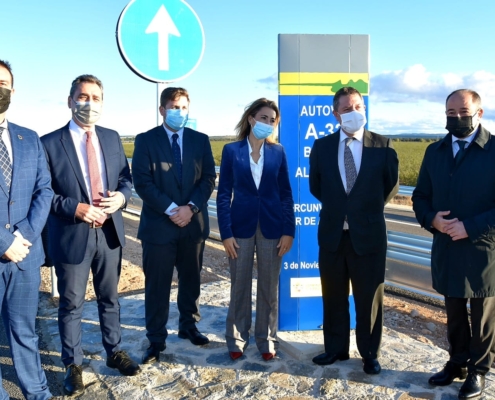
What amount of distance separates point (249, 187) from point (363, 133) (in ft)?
3.15

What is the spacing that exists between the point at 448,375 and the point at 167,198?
2.45 meters

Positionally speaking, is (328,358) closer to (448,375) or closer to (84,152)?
(448,375)

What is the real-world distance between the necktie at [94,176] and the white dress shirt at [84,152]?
23 mm

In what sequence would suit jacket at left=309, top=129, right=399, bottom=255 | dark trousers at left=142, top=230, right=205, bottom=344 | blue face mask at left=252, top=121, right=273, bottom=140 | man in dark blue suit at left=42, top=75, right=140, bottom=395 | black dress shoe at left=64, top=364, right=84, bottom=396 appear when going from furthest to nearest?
dark trousers at left=142, top=230, right=205, bottom=344
blue face mask at left=252, top=121, right=273, bottom=140
suit jacket at left=309, top=129, right=399, bottom=255
man in dark blue suit at left=42, top=75, right=140, bottom=395
black dress shoe at left=64, top=364, right=84, bottom=396

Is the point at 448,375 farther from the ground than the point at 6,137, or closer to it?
Answer: closer to it

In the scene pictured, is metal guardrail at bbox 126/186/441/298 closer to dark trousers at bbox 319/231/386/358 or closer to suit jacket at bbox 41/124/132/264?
dark trousers at bbox 319/231/386/358

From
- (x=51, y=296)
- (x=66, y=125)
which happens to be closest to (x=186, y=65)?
(x=66, y=125)

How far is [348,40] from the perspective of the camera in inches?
160

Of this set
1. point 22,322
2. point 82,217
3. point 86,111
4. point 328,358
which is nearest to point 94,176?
point 82,217

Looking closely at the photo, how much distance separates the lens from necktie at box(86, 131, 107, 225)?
3428mm

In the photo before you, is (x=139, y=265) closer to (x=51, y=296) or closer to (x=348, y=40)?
(x=51, y=296)

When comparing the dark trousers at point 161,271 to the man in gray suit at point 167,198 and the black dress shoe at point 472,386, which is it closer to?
the man in gray suit at point 167,198

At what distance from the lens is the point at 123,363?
3.53 m

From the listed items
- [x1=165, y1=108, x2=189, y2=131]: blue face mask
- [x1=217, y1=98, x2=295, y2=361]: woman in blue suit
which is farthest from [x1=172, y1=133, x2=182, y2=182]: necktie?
[x1=217, y1=98, x2=295, y2=361]: woman in blue suit
